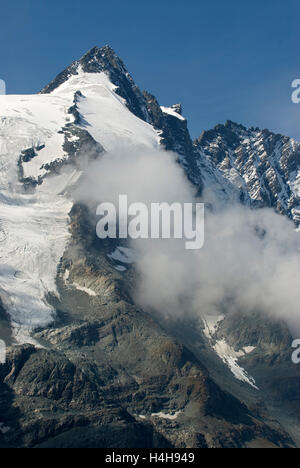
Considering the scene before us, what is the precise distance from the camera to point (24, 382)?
197625 millimetres

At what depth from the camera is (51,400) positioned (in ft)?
638
